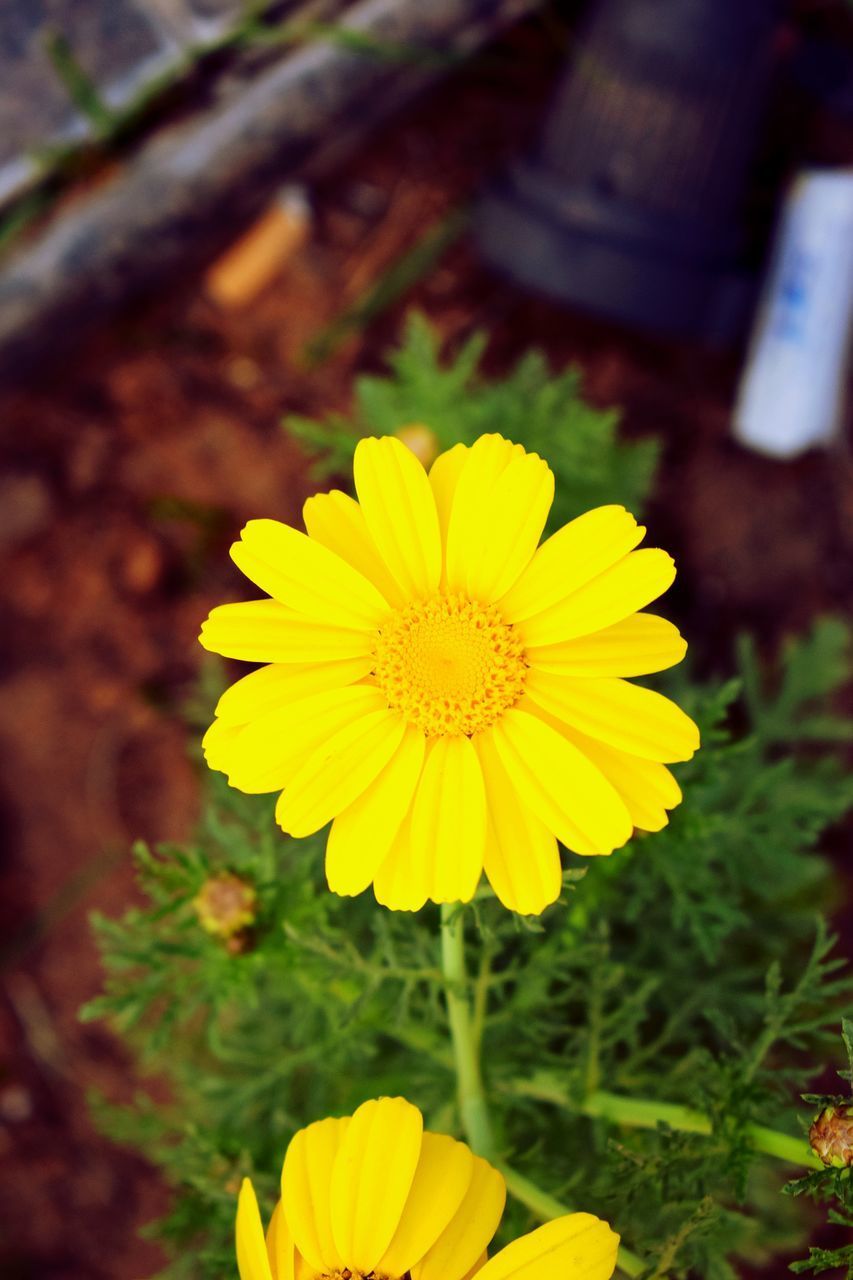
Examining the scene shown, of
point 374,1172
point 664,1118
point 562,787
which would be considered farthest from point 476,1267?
point 562,787

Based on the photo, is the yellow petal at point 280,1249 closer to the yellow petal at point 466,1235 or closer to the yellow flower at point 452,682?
the yellow petal at point 466,1235

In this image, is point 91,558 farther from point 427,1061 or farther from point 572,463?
point 427,1061

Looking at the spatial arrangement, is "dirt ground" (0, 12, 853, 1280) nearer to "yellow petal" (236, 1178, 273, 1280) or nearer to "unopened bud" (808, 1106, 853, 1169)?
"yellow petal" (236, 1178, 273, 1280)

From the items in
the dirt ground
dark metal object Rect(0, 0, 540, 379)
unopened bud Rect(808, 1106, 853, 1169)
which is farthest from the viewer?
the dirt ground

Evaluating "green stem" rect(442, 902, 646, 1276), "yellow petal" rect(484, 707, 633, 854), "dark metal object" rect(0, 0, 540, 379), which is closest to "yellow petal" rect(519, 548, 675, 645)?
"yellow petal" rect(484, 707, 633, 854)

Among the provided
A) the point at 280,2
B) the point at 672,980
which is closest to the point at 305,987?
the point at 672,980

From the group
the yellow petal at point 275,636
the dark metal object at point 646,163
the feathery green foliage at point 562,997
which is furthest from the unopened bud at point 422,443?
the yellow petal at point 275,636

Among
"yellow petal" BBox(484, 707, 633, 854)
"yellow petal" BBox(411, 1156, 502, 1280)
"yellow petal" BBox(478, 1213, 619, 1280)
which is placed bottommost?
"yellow petal" BBox(411, 1156, 502, 1280)
